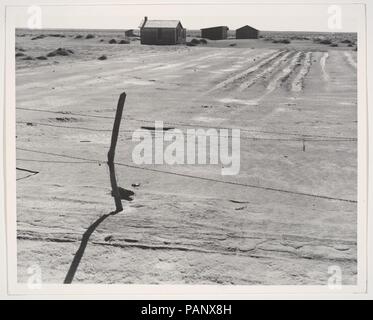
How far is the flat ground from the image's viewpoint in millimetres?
4348

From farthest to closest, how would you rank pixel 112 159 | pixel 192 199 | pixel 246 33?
pixel 246 33, pixel 112 159, pixel 192 199

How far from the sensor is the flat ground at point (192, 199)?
4.35m

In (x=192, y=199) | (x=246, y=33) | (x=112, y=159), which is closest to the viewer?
(x=192, y=199)

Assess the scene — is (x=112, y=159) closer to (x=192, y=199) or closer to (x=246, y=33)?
(x=192, y=199)

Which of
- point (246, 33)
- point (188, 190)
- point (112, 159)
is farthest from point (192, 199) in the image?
point (246, 33)

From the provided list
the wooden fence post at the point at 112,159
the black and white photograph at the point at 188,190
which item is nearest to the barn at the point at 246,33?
the black and white photograph at the point at 188,190

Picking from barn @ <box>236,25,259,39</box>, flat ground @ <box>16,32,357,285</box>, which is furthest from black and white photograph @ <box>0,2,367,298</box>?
barn @ <box>236,25,259,39</box>

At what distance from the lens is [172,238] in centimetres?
470

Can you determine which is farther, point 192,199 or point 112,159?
point 112,159

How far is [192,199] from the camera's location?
5.51 metres

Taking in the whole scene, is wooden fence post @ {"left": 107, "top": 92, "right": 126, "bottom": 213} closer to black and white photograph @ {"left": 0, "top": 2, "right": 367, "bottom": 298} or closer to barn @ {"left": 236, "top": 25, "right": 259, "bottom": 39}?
black and white photograph @ {"left": 0, "top": 2, "right": 367, "bottom": 298}

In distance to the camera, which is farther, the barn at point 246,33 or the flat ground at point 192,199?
the barn at point 246,33

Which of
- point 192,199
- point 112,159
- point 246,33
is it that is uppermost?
point 246,33

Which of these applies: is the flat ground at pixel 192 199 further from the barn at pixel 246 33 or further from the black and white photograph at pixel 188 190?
the barn at pixel 246 33
